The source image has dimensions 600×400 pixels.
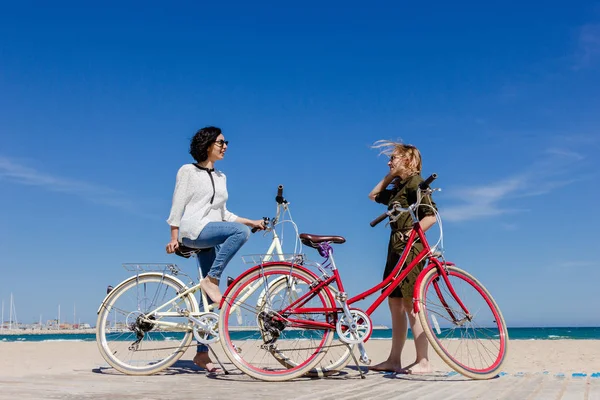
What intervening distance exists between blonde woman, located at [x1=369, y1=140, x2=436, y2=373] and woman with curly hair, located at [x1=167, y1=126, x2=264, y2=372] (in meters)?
1.27

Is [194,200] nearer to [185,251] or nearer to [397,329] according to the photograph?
[185,251]

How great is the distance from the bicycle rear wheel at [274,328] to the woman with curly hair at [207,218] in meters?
0.33

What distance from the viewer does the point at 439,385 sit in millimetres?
4449

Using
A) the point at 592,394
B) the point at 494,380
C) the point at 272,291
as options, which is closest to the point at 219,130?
the point at 272,291

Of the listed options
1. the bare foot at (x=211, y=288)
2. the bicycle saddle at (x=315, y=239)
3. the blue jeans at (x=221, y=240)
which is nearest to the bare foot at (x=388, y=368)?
the bicycle saddle at (x=315, y=239)

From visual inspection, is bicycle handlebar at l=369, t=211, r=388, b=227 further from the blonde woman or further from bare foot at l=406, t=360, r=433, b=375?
bare foot at l=406, t=360, r=433, b=375

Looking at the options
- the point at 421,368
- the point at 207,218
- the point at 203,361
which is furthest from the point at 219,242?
the point at 421,368

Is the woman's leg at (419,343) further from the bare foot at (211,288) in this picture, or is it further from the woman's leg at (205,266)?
the woman's leg at (205,266)

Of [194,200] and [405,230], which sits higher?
[194,200]

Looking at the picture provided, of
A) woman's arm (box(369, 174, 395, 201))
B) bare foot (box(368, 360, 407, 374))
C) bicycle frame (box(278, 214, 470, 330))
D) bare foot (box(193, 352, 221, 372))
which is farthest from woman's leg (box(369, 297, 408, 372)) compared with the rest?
bare foot (box(193, 352, 221, 372))

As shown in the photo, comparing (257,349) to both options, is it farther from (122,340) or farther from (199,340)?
(122,340)

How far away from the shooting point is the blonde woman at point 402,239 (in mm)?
5359

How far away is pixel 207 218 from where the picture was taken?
5621 millimetres

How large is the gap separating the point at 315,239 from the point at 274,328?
0.81 metres
